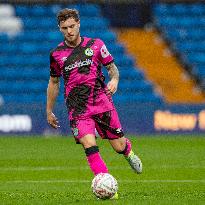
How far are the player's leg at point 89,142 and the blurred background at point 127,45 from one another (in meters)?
14.1

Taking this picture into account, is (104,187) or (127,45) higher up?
(104,187)

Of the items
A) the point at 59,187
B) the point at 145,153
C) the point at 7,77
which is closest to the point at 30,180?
the point at 59,187

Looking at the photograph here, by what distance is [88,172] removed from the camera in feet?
39.7

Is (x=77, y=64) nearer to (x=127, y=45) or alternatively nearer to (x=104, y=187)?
(x=104, y=187)

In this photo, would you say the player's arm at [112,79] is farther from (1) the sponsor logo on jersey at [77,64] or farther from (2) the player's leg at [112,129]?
(2) the player's leg at [112,129]

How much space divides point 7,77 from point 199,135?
6368mm

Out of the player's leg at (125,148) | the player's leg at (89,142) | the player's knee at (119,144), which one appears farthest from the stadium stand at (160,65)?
the player's leg at (89,142)

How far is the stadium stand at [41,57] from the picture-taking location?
2342 cm

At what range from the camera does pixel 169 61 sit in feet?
80.4

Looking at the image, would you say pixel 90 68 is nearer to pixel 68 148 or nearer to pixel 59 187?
pixel 59 187

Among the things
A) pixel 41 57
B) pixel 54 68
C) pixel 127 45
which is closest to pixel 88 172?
pixel 54 68

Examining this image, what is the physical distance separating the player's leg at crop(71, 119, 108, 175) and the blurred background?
14.1 meters

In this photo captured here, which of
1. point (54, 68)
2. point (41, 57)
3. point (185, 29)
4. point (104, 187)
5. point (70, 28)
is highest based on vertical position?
point (70, 28)

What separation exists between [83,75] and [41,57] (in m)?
15.7
